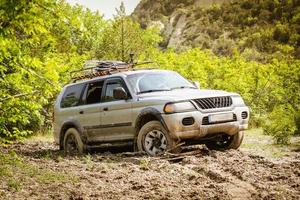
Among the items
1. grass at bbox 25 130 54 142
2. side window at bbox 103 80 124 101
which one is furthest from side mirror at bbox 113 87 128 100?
grass at bbox 25 130 54 142

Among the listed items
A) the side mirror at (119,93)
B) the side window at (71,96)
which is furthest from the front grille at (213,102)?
the side window at (71,96)

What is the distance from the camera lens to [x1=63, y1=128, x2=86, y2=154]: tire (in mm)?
11266

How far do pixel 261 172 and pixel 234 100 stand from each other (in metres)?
2.54

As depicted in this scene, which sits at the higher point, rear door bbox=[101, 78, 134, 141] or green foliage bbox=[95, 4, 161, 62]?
green foliage bbox=[95, 4, 161, 62]

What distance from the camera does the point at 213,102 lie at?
932 cm

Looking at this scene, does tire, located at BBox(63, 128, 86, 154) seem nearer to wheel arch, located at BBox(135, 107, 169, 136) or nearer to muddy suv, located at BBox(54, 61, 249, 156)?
muddy suv, located at BBox(54, 61, 249, 156)

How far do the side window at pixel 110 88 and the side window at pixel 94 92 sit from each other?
248 mm

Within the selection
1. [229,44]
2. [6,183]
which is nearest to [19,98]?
[6,183]

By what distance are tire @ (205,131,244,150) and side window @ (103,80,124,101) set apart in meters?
2.16

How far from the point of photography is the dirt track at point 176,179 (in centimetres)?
605

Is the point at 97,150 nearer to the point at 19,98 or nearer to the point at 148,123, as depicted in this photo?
the point at 148,123

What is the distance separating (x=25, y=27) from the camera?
218 inches

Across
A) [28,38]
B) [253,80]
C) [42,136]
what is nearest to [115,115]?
[28,38]

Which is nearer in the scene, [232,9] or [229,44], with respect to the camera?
[229,44]
